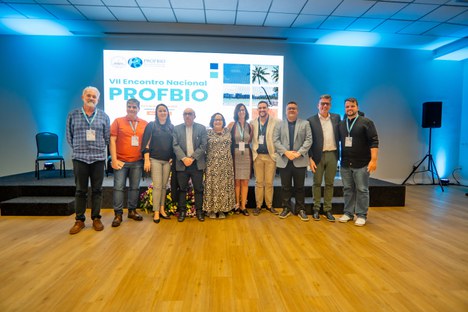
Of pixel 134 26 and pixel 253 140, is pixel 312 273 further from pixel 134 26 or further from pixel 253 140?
pixel 134 26

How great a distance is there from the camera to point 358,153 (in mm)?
3088

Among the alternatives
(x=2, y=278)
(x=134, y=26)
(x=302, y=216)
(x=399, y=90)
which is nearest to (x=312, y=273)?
(x=302, y=216)

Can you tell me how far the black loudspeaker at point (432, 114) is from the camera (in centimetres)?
540

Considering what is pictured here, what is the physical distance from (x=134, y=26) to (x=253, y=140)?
341 centimetres

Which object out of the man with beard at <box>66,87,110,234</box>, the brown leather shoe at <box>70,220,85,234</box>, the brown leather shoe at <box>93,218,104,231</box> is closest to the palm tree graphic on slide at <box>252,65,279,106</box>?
the man with beard at <box>66,87,110,234</box>

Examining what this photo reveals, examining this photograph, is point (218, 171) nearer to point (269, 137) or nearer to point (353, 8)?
point (269, 137)

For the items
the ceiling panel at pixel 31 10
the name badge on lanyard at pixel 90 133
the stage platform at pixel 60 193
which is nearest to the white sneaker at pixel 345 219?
the stage platform at pixel 60 193

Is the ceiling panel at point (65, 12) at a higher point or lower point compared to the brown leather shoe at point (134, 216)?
higher

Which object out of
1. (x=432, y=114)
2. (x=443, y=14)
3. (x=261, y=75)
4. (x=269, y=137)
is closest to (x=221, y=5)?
(x=261, y=75)

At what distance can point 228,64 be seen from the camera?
5.18 meters

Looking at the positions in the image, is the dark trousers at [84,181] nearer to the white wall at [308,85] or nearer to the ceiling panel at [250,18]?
the white wall at [308,85]

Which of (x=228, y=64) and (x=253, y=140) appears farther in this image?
(x=228, y=64)

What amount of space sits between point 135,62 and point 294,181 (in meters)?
3.83

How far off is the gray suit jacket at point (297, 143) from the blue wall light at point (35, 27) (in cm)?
463
